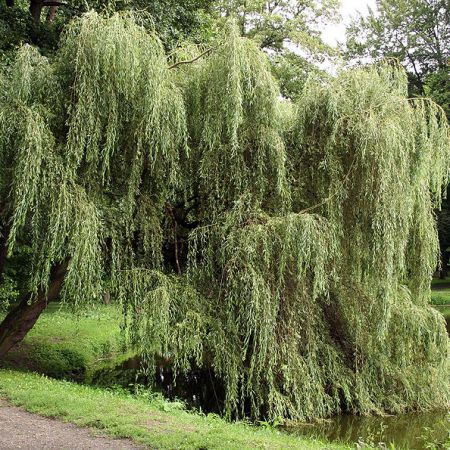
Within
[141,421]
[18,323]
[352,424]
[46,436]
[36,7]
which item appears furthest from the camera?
[36,7]

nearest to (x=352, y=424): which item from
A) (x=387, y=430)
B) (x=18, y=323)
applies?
(x=387, y=430)

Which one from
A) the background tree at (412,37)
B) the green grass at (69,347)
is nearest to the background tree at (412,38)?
the background tree at (412,37)

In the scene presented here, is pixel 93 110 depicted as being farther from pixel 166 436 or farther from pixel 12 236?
pixel 166 436

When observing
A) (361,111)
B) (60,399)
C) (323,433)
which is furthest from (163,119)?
(323,433)

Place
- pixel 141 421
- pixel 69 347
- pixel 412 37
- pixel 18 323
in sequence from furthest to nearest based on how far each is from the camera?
pixel 412 37 < pixel 69 347 < pixel 18 323 < pixel 141 421

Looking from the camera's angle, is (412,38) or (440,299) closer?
(440,299)

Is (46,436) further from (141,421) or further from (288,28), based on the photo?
(288,28)

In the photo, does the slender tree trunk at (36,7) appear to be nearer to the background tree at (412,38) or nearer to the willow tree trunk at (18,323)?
the willow tree trunk at (18,323)

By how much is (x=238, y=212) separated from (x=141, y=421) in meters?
3.82

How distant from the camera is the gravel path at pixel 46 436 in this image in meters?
5.79

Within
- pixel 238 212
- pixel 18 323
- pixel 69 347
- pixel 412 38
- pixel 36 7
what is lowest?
pixel 69 347

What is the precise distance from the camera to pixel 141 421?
6648 millimetres

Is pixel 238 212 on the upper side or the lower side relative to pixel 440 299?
upper

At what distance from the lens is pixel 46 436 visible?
20.0 ft
